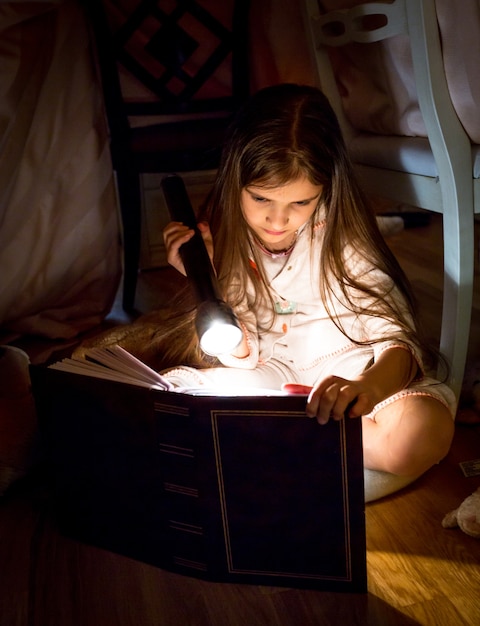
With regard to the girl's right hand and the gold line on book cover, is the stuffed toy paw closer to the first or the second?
the gold line on book cover

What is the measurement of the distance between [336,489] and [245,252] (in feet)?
1.59

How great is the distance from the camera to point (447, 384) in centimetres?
119

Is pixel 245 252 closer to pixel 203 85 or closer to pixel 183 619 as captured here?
pixel 183 619

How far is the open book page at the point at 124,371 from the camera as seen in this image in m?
0.82

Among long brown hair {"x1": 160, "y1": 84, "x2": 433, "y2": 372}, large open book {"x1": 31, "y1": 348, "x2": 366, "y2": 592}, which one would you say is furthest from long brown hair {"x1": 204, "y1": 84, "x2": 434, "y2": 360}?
large open book {"x1": 31, "y1": 348, "x2": 366, "y2": 592}

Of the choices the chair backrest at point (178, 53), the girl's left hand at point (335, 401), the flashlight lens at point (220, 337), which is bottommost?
the girl's left hand at point (335, 401)

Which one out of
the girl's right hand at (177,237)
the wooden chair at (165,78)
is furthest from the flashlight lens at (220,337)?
the wooden chair at (165,78)

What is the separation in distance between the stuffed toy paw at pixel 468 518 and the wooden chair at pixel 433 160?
28cm

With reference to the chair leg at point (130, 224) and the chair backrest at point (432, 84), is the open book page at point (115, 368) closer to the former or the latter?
the chair backrest at point (432, 84)

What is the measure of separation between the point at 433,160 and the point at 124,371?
2.09 ft

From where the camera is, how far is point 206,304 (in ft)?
2.64

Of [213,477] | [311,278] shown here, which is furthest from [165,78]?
[213,477]

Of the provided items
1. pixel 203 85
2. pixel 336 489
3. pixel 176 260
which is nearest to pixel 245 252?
pixel 176 260

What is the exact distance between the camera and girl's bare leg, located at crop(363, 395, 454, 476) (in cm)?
100
